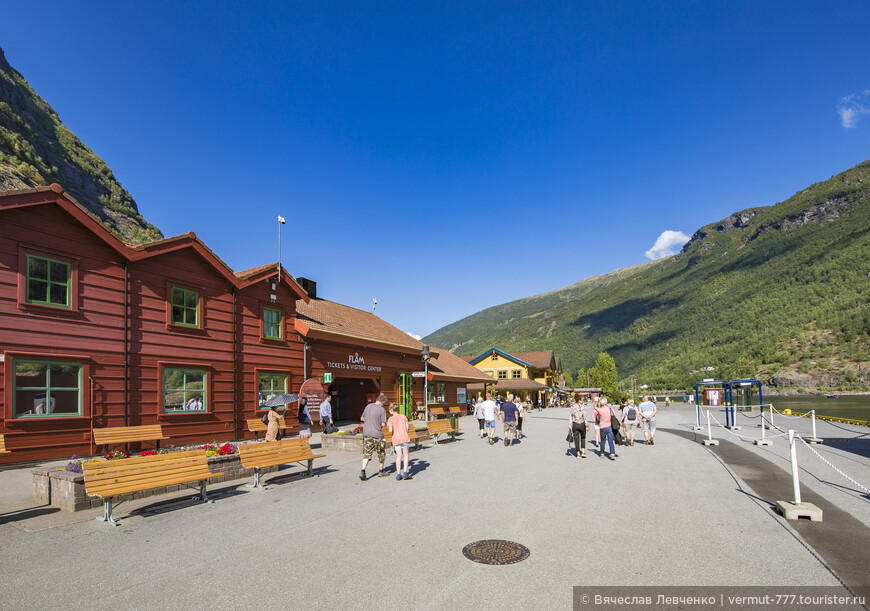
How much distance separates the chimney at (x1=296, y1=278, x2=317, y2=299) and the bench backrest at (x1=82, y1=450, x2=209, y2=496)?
19.0 meters

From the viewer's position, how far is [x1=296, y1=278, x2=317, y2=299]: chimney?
1078 inches

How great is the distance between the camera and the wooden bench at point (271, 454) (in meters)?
9.62

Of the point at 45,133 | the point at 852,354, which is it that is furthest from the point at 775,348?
the point at 45,133

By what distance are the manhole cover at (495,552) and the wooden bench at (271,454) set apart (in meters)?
5.36

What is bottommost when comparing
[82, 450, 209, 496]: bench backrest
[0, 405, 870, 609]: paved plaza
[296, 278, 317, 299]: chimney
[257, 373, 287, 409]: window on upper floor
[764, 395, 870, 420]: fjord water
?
→ [764, 395, 870, 420]: fjord water

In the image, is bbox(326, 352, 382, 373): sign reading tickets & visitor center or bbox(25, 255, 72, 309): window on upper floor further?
bbox(326, 352, 382, 373): sign reading tickets & visitor center

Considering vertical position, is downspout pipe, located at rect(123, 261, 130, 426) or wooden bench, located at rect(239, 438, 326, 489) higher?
downspout pipe, located at rect(123, 261, 130, 426)

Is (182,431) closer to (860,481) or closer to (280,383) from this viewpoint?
(280,383)

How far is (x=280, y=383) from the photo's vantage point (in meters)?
19.4

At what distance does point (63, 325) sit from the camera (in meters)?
12.6

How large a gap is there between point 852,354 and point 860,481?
123695mm

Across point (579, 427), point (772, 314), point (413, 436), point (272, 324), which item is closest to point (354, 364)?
point (272, 324)

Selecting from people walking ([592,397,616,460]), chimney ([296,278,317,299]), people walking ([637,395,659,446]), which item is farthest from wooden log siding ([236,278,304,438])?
people walking ([637,395,659,446])

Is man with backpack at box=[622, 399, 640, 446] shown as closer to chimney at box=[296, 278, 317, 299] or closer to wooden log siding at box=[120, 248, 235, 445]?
wooden log siding at box=[120, 248, 235, 445]
